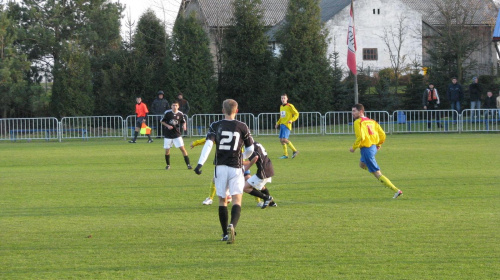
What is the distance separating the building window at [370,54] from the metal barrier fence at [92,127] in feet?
89.7

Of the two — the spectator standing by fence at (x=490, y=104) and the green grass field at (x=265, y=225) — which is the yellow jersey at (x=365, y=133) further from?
the spectator standing by fence at (x=490, y=104)

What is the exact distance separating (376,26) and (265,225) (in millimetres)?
46958

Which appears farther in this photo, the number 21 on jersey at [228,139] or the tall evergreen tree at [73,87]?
the tall evergreen tree at [73,87]

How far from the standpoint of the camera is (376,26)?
54344 millimetres

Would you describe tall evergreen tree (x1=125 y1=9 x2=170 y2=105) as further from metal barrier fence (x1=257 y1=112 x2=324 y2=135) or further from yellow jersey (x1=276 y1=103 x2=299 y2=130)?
yellow jersey (x1=276 y1=103 x2=299 y2=130)

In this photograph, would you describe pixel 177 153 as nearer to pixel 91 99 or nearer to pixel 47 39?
pixel 91 99

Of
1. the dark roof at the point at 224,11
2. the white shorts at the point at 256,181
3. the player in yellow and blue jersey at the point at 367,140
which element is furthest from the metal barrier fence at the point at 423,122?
the white shorts at the point at 256,181

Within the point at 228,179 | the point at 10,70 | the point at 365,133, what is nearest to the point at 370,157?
the point at 365,133

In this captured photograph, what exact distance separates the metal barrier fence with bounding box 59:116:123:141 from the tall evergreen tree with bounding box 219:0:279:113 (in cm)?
815

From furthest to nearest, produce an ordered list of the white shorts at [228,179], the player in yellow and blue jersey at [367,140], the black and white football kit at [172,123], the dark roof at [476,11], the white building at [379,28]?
1. the white building at [379,28]
2. the dark roof at [476,11]
3. the black and white football kit at [172,123]
4. the player in yellow and blue jersey at [367,140]
5. the white shorts at [228,179]

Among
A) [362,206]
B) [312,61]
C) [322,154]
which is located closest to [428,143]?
[322,154]

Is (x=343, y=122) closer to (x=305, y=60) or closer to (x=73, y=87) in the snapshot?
(x=305, y=60)

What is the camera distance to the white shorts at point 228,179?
8375mm

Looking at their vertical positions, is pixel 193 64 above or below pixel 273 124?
above
